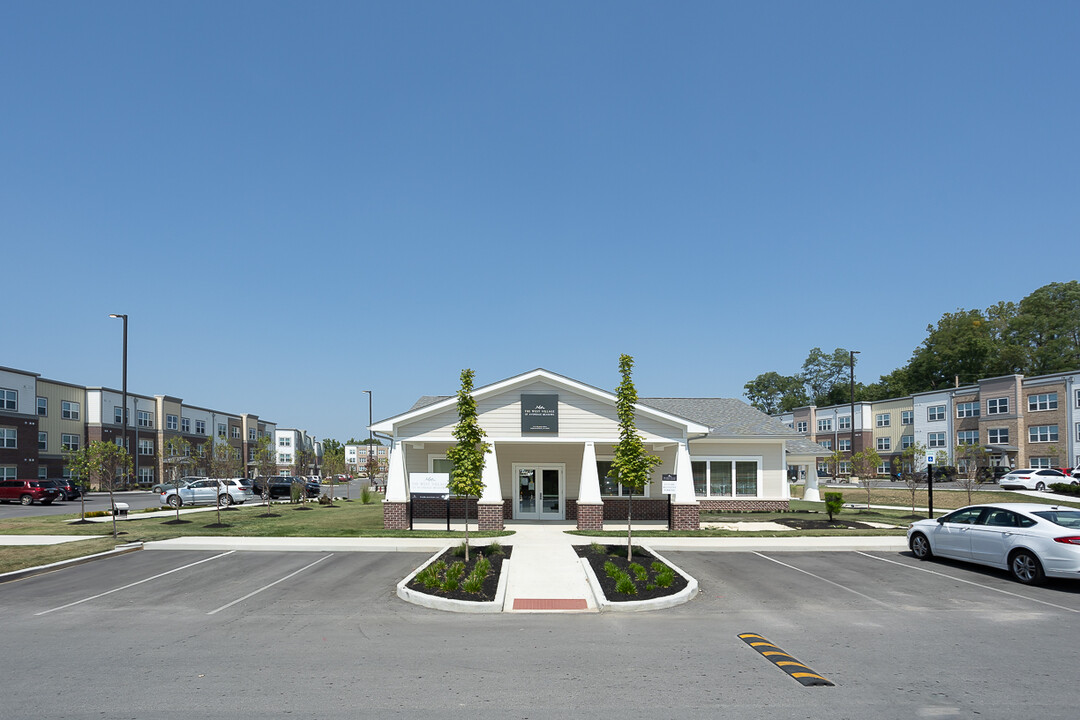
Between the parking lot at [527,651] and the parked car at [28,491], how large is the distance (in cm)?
3327

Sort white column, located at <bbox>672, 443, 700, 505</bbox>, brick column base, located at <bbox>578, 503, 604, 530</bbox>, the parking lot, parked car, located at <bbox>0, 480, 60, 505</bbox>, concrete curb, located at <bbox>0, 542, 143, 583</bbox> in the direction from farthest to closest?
parked car, located at <bbox>0, 480, 60, 505</bbox>, white column, located at <bbox>672, 443, 700, 505</bbox>, brick column base, located at <bbox>578, 503, 604, 530</bbox>, concrete curb, located at <bbox>0, 542, 143, 583</bbox>, the parking lot

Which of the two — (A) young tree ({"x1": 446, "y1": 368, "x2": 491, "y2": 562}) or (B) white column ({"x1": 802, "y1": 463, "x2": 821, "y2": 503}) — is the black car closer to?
(A) young tree ({"x1": 446, "y1": 368, "x2": 491, "y2": 562})

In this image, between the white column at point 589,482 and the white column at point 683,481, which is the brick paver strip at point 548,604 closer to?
the white column at point 589,482

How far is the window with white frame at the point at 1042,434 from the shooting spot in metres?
57.3

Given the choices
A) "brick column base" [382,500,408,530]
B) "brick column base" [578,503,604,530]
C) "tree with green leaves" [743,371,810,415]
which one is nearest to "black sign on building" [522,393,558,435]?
"brick column base" [578,503,604,530]

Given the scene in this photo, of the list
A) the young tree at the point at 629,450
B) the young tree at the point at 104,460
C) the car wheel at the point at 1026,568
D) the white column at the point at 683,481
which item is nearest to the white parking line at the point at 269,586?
the young tree at the point at 629,450

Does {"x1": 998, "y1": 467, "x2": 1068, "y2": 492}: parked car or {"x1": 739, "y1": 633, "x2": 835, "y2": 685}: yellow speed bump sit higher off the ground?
{"x1": 739, "y1": 633, "x2": 835, "y2": 685}: yellow speed bump

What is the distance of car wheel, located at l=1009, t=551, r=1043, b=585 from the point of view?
13773 millimetres

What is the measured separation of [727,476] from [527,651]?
24.3 metres

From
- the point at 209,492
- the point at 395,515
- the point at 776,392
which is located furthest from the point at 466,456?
the point at 776,392

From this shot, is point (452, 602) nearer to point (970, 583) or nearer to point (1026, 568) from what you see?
point (970, 583)

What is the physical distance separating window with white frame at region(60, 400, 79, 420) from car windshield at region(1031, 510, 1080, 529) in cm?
6660

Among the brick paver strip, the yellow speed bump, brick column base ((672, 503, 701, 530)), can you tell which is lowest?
brick column base ((672, 503, 701, 530))

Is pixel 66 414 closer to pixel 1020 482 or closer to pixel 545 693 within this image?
pixel 545 693
